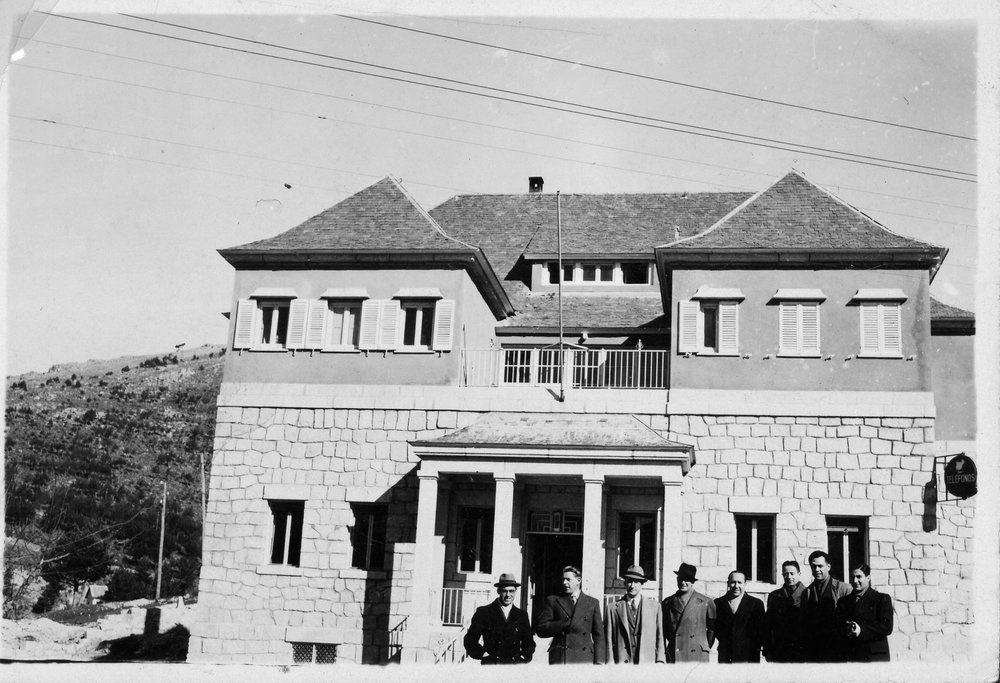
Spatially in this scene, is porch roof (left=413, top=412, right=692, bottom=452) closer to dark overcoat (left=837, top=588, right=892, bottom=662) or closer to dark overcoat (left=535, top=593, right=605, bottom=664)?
dark overcoat (left=535, top=593, right=605, bottom=664)

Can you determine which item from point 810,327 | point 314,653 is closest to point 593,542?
point 314,653

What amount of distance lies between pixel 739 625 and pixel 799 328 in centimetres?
1032

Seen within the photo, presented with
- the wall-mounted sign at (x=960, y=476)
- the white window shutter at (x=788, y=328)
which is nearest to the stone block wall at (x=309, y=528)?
the white window shutter at (x=788, y=328)

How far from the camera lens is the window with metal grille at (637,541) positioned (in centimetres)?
2189

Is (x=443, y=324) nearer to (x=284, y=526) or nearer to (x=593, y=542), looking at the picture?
(x=284, y=526)

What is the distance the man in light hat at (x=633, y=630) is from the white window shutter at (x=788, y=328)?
10.3m

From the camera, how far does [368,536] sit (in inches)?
880

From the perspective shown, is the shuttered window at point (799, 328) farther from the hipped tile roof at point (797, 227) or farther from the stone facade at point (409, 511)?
the stone facade at point (409, 511)

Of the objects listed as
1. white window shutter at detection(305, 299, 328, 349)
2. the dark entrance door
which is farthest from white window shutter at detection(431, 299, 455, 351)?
the dark entrance door

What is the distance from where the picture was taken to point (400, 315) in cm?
2341

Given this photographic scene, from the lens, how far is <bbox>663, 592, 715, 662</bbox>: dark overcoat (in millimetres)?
13172

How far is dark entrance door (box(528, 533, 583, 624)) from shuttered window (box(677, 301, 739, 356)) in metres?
4.65

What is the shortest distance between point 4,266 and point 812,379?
15218 mm

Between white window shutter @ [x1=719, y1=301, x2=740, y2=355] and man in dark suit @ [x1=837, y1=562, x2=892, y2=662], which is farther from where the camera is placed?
white window shutter @ [x1=719, y1=301, x2=740, y2=355]
